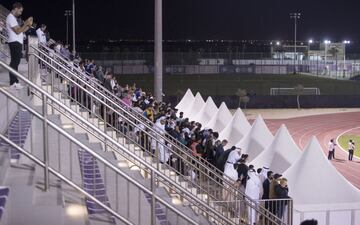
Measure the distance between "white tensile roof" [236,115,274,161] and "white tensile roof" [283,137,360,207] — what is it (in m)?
4.91

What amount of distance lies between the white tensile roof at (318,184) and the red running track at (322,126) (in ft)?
48.2

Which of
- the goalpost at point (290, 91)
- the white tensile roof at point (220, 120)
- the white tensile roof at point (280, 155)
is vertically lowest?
the white tensile roof at point (280, 155)

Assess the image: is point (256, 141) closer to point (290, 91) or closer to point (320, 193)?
point (320, 193)

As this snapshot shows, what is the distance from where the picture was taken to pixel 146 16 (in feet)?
414

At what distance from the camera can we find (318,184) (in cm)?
1375

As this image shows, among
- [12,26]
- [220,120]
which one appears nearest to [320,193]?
[12,26]

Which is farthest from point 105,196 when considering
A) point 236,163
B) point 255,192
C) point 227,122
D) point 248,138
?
point 227,122

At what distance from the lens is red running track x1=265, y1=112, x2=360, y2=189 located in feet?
111

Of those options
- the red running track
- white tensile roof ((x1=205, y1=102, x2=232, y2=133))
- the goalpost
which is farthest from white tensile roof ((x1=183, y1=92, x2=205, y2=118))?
the goalpost

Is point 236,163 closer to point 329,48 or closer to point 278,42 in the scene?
point 329,48

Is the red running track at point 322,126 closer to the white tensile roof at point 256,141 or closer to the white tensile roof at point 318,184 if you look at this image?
the white tensile roof at point 256,141

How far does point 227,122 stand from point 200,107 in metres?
4.68

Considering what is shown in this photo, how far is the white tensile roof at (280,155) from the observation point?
16609 mm

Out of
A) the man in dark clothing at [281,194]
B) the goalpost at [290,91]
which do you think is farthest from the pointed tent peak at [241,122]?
the goalpost at [290,91]
